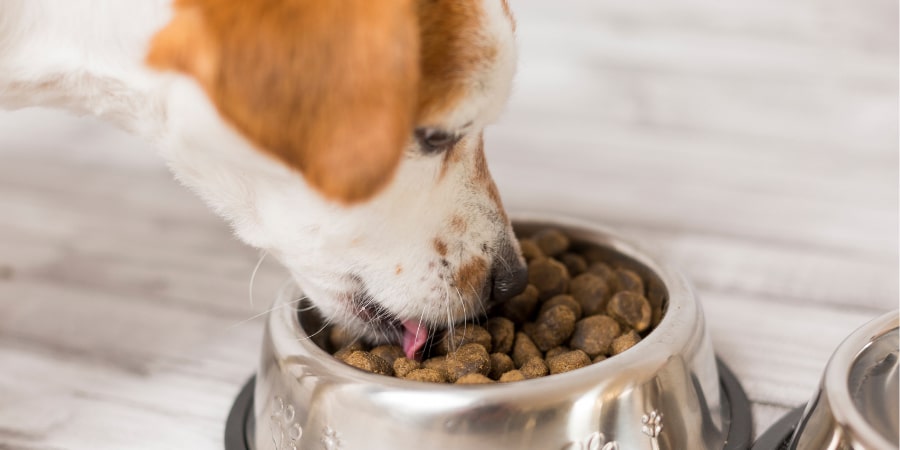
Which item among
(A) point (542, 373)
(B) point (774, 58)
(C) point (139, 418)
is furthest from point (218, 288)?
(B) point (774, 58)

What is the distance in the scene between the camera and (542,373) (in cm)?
108

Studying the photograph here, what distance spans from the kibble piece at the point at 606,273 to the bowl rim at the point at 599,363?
0.05 meters

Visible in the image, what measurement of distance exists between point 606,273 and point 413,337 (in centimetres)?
31

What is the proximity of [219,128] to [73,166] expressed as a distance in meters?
1.40

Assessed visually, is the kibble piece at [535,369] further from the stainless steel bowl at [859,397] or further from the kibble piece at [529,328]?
the stainless steel bowl at [859,397]

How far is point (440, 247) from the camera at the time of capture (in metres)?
1.05

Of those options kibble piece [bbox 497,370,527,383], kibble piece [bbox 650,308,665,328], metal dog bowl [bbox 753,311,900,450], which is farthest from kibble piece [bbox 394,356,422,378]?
metal dog bowl [bbox 753,311,900,450]

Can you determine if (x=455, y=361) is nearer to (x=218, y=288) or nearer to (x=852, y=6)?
(x=218, y=288)

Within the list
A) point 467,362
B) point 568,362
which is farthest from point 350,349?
point 568,362

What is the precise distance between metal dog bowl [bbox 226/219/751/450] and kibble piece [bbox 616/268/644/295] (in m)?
0.09

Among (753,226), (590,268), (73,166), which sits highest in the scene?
(590,268)

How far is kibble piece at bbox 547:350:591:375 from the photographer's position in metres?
1.07

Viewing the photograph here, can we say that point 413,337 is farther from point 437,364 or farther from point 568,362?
point 568,362

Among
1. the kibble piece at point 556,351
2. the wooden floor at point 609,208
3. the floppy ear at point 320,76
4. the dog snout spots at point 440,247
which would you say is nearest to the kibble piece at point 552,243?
the wooden floor at point 609,208
